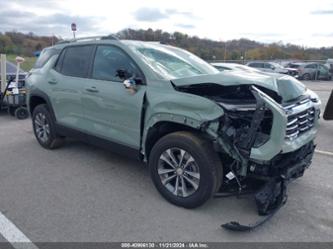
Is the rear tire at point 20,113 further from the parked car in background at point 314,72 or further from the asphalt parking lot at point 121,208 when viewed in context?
the parked car in background at point 314,72

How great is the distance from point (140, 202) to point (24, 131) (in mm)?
4512

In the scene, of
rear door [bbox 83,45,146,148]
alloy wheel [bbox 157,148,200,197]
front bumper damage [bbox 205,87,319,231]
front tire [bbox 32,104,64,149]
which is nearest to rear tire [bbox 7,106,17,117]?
front tire [bbox 32,104,64,149]

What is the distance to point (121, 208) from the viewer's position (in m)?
3.47

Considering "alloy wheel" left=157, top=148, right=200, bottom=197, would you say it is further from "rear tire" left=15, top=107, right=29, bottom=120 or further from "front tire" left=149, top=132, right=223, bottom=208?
"rear tire" left=15, top=107, right=29, bottom=120

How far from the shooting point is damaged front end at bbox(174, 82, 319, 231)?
2.93 m

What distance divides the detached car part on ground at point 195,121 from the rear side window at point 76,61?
33 millimetres

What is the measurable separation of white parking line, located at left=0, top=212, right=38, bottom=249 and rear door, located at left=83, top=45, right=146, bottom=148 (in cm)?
156

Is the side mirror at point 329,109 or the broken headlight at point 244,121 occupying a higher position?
the broken headlight at point 244,121

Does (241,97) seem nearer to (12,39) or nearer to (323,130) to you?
(323,130)

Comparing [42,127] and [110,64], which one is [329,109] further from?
[42,127]

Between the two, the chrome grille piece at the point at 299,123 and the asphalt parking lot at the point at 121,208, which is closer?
the asphalt parking lot at the point at 121,208

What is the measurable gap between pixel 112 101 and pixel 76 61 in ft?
4.14

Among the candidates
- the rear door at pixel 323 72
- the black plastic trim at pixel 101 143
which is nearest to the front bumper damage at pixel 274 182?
the black plastic trim at pixel 101 143

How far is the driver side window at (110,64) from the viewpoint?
395 centimetres
